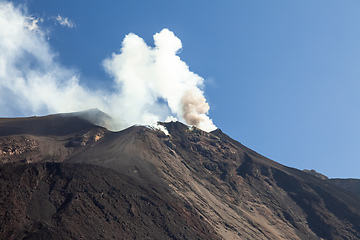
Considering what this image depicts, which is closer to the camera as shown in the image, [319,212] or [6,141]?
[6,141]

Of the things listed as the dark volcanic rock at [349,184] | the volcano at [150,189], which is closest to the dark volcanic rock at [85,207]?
the volcano at [150,189]

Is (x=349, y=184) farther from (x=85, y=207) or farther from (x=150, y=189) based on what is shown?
(x=85, y=207)

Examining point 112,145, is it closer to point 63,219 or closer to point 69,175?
point 69,175

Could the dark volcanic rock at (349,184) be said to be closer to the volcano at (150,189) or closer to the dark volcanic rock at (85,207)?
the volcano at (150,189)

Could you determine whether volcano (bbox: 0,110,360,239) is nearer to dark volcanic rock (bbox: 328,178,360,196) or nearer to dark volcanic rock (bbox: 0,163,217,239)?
dark volcanic rock (bbox: 0,163,217,239)

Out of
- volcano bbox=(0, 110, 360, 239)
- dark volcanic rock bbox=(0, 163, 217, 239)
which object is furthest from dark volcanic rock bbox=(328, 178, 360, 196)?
dark volcanic rock bbox=(0, 163, 217, 239)

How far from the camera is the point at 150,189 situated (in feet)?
284

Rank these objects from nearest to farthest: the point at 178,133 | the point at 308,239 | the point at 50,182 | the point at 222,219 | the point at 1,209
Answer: the point at 1,209
the point at 50,182
the point at 222,219
the point at 308,239
the point at 178,133

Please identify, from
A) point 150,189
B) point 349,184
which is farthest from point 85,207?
point 349,184

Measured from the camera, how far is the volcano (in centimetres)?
6412

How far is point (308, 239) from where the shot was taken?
323 ft

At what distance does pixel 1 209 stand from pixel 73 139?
65.0 meters

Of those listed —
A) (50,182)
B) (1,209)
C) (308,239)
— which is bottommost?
(1,209)

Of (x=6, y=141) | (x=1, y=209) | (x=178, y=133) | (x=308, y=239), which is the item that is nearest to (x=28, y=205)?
(x=1, y=209)
